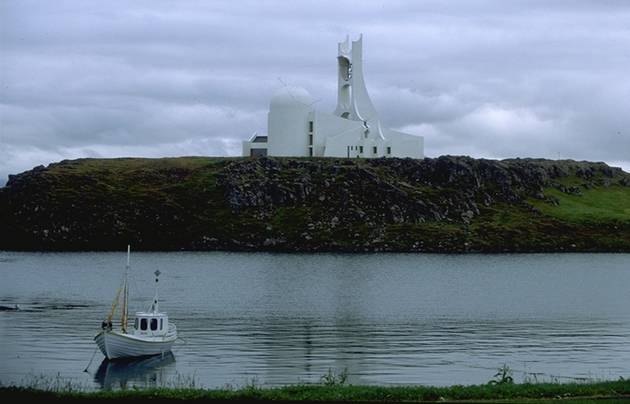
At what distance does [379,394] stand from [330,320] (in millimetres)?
42211

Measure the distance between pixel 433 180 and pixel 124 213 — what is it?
5969cm

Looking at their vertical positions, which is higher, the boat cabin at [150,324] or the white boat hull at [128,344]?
the boat cabin at [150,324]

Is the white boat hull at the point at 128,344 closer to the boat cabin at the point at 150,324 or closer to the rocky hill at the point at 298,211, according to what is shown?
the boat cabin at the point at 150,324

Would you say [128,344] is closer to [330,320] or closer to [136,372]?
[136,372]

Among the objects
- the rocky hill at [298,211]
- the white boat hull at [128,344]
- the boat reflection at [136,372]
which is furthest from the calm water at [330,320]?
the rocky hill at [298,211]

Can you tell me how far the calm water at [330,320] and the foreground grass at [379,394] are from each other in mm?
10781

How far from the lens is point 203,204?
602ft

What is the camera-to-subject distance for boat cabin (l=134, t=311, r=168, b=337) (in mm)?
57750

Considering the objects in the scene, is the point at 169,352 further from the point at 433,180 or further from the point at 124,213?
the point at 433,180

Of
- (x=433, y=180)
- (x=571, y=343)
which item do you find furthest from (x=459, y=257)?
(x=571, y=343)

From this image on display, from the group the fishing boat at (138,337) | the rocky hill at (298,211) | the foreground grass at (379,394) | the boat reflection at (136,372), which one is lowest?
the boat reflection at (136,372)

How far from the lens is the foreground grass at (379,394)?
32.8m

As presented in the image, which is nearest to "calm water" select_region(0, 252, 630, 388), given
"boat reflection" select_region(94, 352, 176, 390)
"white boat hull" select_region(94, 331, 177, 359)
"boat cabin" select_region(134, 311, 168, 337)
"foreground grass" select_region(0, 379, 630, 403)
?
"boat reflection" select_region(94, 352, 176, 390)

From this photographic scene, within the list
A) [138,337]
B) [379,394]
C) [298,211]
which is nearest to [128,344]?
[138,337]
